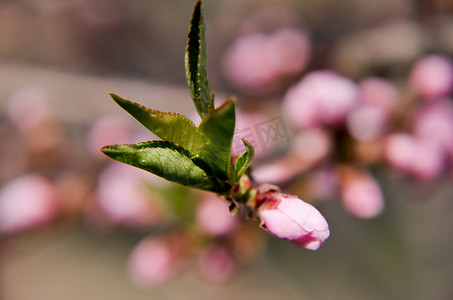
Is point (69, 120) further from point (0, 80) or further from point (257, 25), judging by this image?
point (257, 25)

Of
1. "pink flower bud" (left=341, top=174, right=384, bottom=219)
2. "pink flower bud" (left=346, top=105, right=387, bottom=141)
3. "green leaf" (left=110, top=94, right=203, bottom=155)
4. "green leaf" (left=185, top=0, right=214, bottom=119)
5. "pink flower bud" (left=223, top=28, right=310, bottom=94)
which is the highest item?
"pink flower bud" (left=223, top=28, right=310, bottom=94)

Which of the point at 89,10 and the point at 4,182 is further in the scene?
the point at 89,10

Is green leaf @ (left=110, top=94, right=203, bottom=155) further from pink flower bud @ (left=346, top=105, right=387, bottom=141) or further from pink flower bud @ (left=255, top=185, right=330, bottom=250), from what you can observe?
pink flower bud @ (left=346, top=105, right=387, bottom=141)

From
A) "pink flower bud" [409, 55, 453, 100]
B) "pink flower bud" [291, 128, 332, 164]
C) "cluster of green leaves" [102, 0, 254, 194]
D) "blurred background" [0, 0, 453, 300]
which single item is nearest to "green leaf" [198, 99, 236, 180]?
"cluster of green leaves" [102, 0, 254, 194]

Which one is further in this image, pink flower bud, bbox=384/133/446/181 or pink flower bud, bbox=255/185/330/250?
pink flower bud, bbox=384/133/446/181

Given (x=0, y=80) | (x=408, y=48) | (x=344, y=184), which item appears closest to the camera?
(x=344, y=184)

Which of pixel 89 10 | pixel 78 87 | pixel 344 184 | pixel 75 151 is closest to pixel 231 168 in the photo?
pixel 344 184

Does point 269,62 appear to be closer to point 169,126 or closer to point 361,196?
point 361,196
